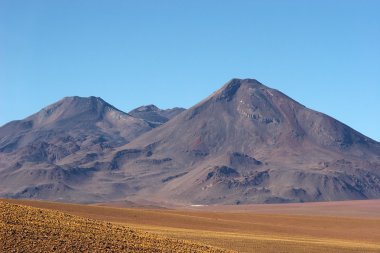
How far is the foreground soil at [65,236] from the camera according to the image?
35531mm

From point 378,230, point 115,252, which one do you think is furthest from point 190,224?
point 115,252

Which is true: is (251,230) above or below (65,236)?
above

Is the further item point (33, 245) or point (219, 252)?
point (219, 252)

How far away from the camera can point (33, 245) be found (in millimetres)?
35125

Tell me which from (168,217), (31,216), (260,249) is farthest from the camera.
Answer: (168,217)

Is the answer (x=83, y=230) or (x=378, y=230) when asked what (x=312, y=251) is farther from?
(x=378, y=230)

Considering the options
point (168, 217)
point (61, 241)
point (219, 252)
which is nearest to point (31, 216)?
point (61, 241)

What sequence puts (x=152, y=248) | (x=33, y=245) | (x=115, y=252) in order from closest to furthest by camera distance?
(x=33, y=245), (x=115, y=252), (x=152, y=248)

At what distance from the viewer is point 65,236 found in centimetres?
3841

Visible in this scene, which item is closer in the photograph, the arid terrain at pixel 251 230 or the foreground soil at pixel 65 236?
the foreground soil at pixel 65 236

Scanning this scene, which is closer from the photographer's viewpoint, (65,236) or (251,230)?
(65,236)

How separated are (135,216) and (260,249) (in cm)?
4036

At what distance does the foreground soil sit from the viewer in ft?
117

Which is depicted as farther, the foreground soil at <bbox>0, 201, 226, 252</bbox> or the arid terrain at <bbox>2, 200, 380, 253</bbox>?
the arid terrain at <bbox>2, 200, 380, 253</bbox>
